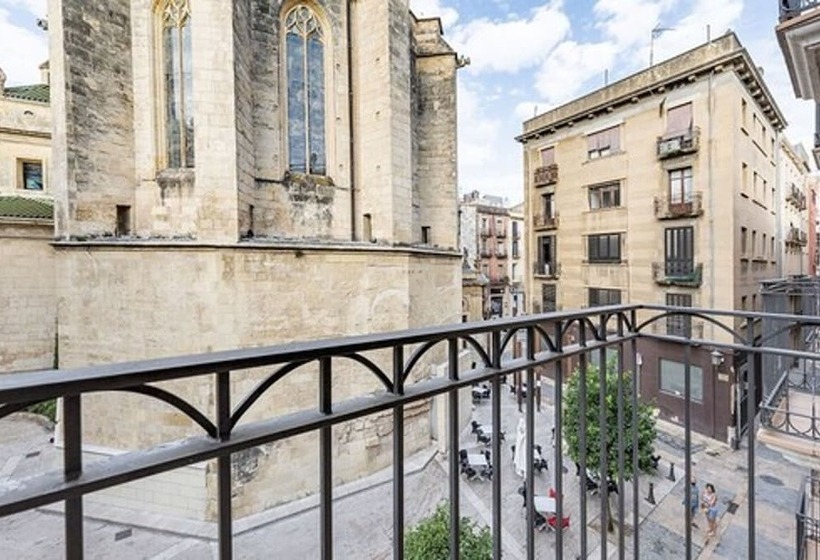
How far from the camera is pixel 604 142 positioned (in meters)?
15.6

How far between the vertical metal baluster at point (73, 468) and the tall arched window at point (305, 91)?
29.6ft

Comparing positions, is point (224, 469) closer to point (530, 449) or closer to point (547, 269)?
point (530, 449)

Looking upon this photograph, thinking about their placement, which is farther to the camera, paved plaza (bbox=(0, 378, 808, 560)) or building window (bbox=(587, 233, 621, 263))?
building window (bbox=(587, 233, 621, 263))

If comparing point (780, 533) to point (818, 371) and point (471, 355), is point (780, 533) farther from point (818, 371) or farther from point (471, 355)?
point (471, 355)

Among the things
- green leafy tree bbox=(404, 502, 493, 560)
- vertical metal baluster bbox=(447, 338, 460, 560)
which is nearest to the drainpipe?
green leafy tree bbox=(404, 502, 493, 560)

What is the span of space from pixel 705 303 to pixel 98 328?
50.5 ft

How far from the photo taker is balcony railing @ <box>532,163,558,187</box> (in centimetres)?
1742

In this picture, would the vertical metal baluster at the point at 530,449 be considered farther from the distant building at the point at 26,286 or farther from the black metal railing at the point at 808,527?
the distant building at the point at 26,286

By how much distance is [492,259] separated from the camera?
3362 centimetres

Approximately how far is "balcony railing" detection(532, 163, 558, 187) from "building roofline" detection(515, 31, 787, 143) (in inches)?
58.2

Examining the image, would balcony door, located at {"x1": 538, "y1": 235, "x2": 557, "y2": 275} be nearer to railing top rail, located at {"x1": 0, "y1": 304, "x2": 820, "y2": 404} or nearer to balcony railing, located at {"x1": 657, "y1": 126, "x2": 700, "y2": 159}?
balcony railing, located at {"x1": 657, "y1": 126, "x2": 700, "y2": 159}

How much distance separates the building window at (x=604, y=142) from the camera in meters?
15.1

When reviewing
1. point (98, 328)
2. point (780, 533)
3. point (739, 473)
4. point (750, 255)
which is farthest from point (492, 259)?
point (98, 328)

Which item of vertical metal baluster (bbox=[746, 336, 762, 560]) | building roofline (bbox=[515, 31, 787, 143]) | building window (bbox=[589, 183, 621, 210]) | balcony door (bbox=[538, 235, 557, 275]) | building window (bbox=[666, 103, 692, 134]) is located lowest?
vertical metal baluster (bbox=[746, 336, 762, 560])
